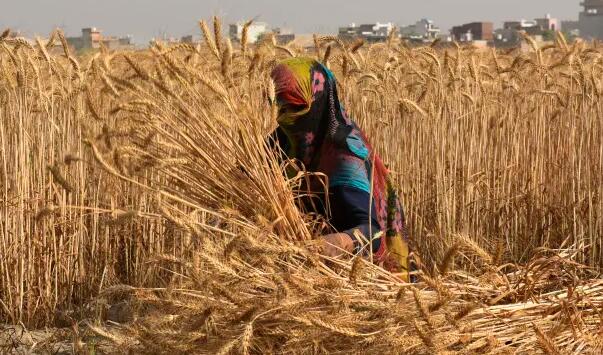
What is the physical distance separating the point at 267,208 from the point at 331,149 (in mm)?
526

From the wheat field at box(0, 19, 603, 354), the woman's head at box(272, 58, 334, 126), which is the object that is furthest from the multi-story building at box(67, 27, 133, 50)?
the woman's head at box(272, 58, 334, 126)

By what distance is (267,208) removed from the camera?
2305mm

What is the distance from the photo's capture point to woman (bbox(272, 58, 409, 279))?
2703mm

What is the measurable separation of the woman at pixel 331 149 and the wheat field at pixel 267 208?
0.34 ft

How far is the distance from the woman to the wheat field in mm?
103

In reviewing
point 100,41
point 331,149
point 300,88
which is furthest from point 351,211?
point 100,41

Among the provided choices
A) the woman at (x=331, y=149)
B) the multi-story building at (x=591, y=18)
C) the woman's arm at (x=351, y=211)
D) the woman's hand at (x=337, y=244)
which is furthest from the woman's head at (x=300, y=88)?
the multi-story building at (x=591, y=18)

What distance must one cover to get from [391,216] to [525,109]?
6.15 ft

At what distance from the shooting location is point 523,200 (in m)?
4.28

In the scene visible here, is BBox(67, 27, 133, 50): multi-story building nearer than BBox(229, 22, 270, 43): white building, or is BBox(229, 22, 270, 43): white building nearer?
BBox(229, 22, 270, 43): white building

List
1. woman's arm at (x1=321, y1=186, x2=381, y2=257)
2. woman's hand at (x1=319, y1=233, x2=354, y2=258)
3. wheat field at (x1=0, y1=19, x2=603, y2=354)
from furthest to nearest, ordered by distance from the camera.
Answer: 1. woman's arm at (x1=321, y1=186, x2=381, y2=257)
2. woman's hand at (x1=319, y1=233, x2=354, y2=258)
3. wheat field at (x1=0, y1=19, x2=603, y2=354)

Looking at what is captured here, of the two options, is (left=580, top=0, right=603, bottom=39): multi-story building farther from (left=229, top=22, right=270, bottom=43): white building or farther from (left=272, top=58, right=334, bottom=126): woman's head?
(left=272, top=58, right=334, bottom=126): woman's head

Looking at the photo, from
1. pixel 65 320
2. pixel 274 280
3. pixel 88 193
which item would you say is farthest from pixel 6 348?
pixel 274 280

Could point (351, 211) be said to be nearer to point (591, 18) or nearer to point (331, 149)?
point (331, 149)
